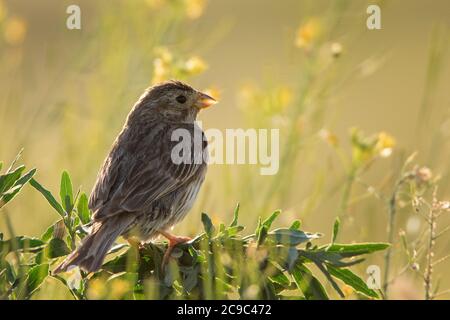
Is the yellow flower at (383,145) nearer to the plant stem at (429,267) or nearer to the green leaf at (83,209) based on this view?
the plant stem at (429,267)

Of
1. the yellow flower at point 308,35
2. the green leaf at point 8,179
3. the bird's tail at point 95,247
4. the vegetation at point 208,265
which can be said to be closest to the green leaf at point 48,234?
the vegetation at point 208,265

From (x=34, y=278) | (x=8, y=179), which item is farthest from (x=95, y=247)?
(x=8, y=179)

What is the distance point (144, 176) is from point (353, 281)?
1.67 meters

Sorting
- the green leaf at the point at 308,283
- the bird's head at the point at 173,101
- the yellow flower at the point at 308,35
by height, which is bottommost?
the green leaf at the point at 308,283

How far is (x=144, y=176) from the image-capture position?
482cm

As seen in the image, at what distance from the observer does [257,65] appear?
15594 mm

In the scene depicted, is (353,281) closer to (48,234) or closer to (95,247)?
(95,247)

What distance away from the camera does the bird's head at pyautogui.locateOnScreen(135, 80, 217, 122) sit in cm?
557

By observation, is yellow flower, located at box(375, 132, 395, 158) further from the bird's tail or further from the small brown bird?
the bird's tail

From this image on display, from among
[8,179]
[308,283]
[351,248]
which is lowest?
[308,283]

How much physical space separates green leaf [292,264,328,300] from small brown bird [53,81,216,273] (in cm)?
76

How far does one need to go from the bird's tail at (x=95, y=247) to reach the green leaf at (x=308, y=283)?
76 cm

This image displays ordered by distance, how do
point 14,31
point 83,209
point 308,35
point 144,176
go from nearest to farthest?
1. point 83,209
2. point 144,176
3. point 308,35
4. point 14,31

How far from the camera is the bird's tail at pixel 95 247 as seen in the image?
3520 millimetres
